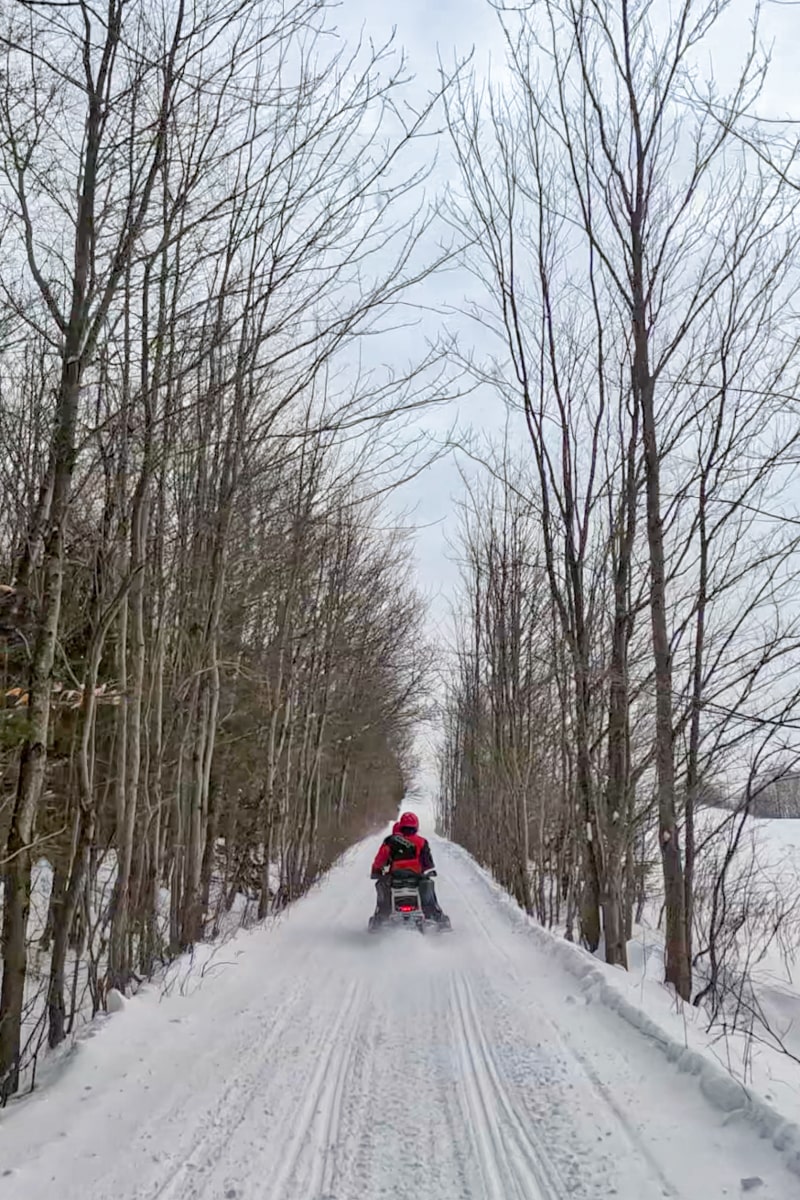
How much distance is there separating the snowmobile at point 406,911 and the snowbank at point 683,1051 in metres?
1.80

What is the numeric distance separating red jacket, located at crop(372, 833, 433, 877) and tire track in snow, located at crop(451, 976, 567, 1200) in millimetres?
4833

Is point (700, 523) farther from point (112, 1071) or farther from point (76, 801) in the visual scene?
point (112, 1071)

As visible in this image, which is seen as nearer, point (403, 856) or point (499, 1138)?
point (499, 1138)

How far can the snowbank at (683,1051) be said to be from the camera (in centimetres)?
311

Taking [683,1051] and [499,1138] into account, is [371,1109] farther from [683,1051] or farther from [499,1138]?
[683,1051]

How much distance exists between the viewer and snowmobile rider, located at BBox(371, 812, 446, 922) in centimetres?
936

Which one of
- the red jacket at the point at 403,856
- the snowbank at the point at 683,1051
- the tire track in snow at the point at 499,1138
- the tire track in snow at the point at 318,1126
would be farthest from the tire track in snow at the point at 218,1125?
the red jacket at the point at 403,856

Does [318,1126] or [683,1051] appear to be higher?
[683,1051]

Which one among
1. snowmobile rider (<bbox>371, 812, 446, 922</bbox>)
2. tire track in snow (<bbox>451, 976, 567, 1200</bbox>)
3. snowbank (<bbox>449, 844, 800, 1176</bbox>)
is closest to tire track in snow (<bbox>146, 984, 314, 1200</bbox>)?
tire track in snow (<bbox>451, 976, 567, 1200</bbox>)

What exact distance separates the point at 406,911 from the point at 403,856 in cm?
72

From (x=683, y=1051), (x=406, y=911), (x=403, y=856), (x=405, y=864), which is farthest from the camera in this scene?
(x=403, y=856)

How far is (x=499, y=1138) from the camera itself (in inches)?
131

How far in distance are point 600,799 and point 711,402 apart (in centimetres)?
403

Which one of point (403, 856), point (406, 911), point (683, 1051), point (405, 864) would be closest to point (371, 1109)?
point (683, 1051)
